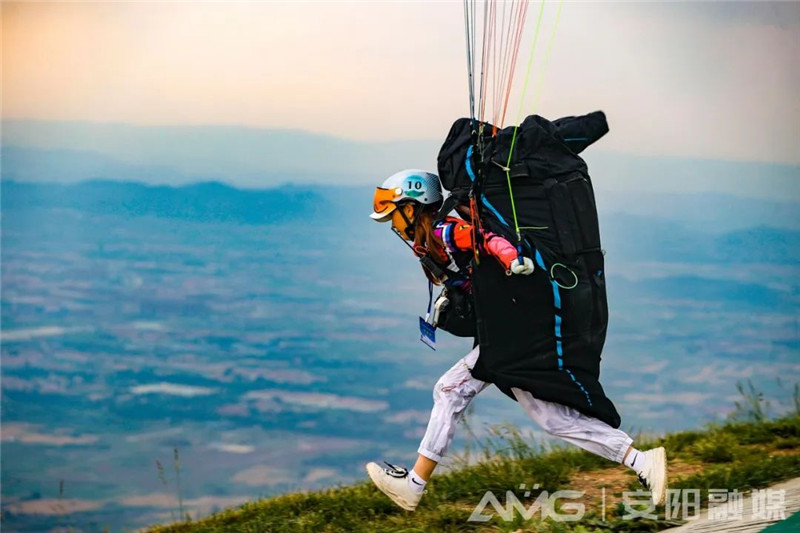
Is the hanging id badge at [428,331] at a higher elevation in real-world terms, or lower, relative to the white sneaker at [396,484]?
A: higher

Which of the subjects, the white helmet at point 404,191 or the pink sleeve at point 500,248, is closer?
the pink sleeve at point 500,248

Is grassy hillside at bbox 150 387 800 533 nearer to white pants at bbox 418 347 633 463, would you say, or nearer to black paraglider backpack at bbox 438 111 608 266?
white pants at bbox 418 347 633 463

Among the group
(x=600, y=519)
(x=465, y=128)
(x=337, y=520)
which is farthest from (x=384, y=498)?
(x=465, y=128)

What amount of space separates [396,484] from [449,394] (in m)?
0.59

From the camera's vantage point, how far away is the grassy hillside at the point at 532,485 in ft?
18.2

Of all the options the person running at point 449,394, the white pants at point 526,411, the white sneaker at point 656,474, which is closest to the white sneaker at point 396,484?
the person running at point 449,394

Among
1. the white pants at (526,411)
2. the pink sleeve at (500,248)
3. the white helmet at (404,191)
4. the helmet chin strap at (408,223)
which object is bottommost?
the white pants at (526,411)

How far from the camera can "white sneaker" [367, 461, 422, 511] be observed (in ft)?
18.6

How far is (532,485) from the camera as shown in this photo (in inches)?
239

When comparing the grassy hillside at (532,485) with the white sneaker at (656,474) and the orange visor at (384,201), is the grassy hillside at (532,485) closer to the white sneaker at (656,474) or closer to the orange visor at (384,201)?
the white sneaker at (656,474)

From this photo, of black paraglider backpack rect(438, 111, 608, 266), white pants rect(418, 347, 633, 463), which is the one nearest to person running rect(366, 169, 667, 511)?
white pants rect(418, 347, 633, 463)

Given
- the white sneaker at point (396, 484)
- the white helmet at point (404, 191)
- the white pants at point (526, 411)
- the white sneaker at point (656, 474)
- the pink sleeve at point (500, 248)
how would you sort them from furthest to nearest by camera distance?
the white sneaker at point (396, 484)
the white helmet at point (404, 191)
the white pants at point (526, 411)
the white sneaker at point (656, 474)
the pink sleeve at point (500, 248)

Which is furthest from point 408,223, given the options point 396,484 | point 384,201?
point 396,484

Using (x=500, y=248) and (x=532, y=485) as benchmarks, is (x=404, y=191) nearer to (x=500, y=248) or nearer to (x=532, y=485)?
(x=500, y=248)
